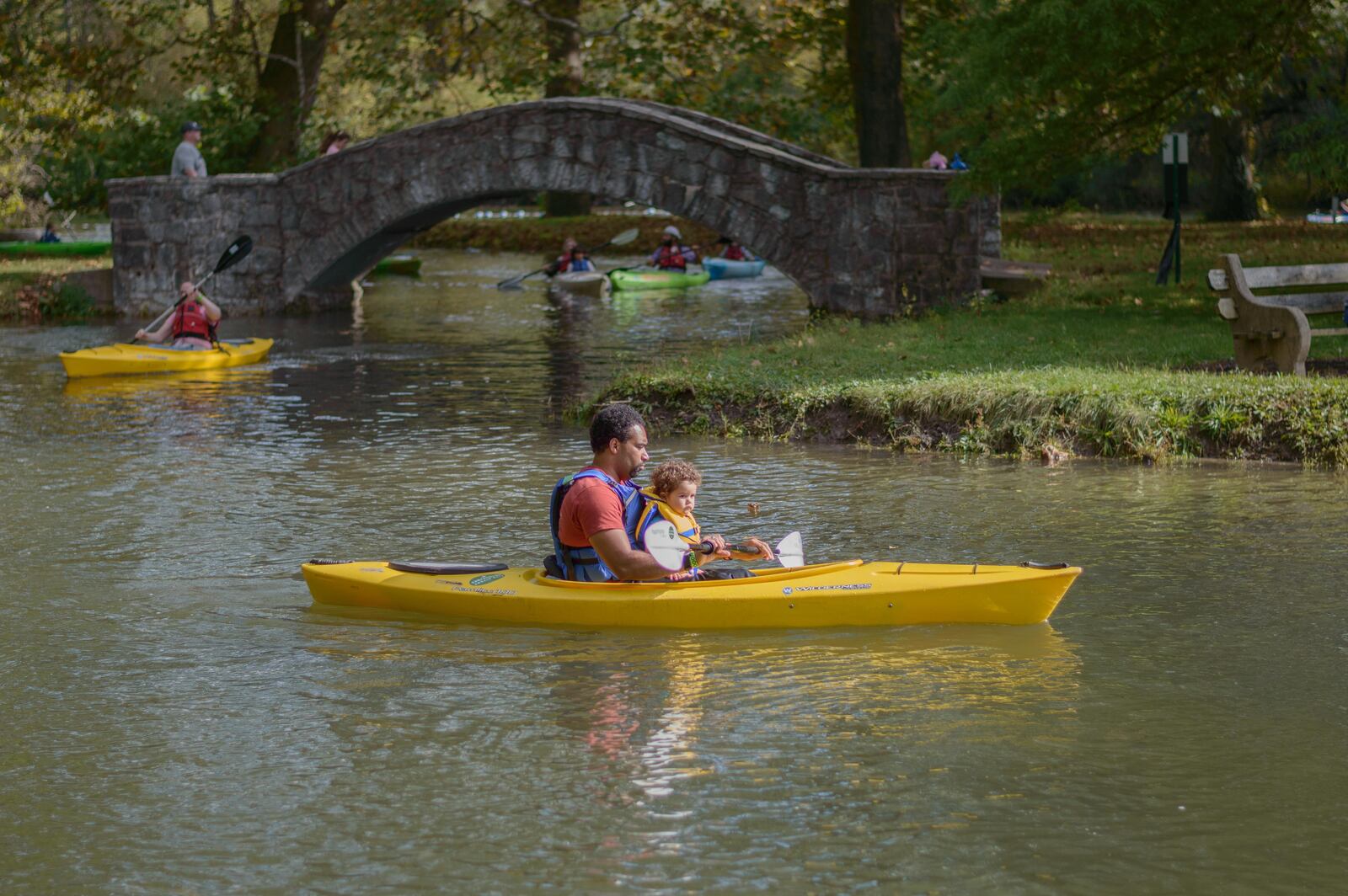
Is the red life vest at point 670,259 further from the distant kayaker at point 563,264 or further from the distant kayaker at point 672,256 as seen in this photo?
the distant kayaker at point 563,264

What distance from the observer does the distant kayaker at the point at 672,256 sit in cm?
2944

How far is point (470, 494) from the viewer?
10.7 meters

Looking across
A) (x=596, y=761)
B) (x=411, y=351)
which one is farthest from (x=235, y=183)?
(x=596, y=761)

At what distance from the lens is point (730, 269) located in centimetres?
3059

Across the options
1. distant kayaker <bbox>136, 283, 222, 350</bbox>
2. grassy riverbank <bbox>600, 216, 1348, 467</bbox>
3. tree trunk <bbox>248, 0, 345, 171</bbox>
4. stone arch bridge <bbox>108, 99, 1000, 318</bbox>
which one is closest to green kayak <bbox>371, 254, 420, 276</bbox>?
tree trunk <bbox>248, 0, 345, 171</bbox>

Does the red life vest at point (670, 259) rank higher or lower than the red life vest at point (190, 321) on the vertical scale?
higher

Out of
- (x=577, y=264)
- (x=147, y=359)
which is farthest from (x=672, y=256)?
(x=147, y=359)

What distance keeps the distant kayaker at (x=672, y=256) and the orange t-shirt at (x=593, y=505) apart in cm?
2189

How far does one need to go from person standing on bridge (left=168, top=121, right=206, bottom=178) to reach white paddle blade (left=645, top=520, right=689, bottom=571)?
17015mm

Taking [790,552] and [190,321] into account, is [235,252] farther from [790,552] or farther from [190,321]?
[790,552]

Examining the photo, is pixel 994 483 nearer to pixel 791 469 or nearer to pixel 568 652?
pixel 791 469

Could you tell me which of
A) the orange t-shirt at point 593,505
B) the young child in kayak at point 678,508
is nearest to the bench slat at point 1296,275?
the young child in kayak at point 678,508

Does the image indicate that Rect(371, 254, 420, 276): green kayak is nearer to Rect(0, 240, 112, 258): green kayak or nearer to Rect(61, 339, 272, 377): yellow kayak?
Rect(0, 240, 112, 258): green kayak

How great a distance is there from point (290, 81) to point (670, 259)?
6983 mm
